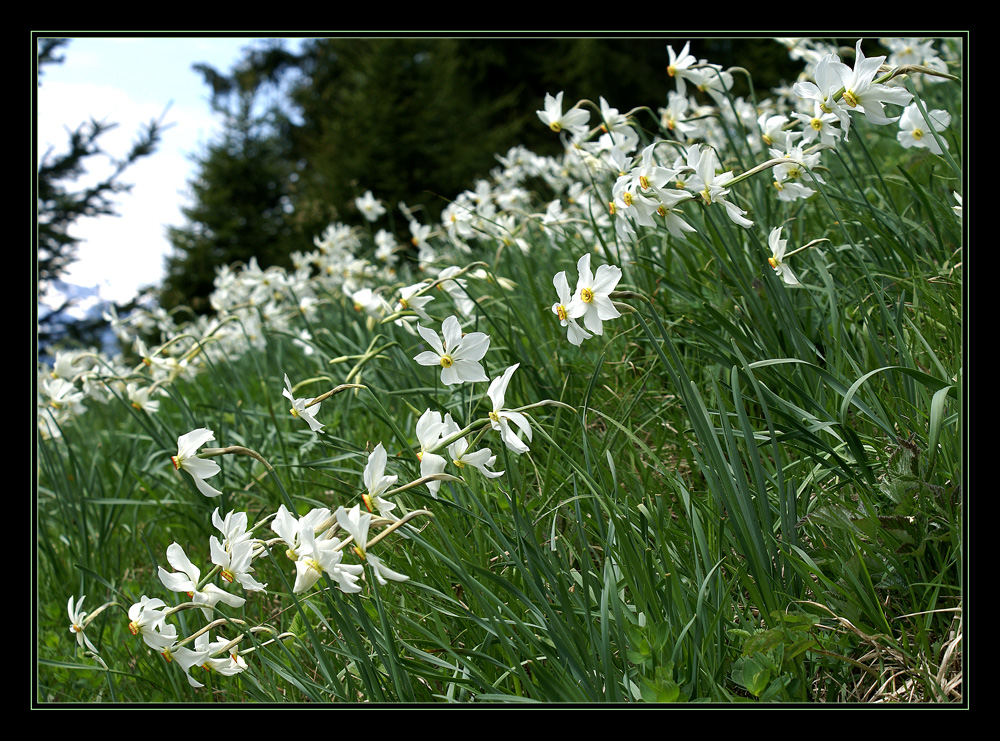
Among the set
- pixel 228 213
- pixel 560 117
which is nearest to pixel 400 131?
pixel 228 213

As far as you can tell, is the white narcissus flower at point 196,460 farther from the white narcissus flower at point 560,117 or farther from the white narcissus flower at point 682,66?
the white narcissus flower at point 682,66

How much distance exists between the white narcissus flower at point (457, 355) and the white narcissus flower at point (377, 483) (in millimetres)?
275

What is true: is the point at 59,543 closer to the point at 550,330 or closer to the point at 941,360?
the point at 550,330

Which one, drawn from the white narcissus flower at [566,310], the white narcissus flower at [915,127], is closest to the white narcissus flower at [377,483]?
the white narcissus flower at [566,310]

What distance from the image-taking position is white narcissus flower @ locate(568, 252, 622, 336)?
4.58 ft

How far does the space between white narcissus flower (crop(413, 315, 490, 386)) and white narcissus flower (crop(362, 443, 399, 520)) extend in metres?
0.28

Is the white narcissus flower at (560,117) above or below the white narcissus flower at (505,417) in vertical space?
above

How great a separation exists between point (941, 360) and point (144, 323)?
440 centimetres

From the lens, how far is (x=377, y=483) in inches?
47.5

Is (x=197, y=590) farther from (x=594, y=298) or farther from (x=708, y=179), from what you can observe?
(x=708, y=179)

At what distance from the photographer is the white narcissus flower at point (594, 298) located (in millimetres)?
1396

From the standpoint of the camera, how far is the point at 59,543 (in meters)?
3.18

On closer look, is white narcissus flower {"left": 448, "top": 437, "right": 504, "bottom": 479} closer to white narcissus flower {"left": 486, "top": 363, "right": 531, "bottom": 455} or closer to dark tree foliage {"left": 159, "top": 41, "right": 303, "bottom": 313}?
white narcissus flower {"left": 486, "top": 363, "right": 531, "bottom": 455}
